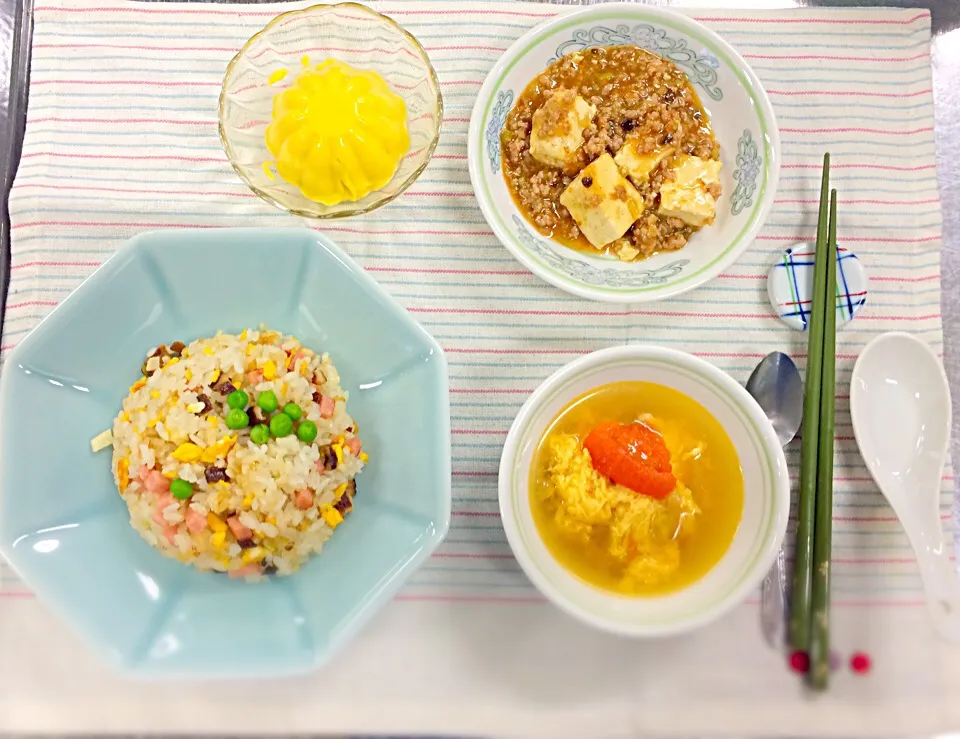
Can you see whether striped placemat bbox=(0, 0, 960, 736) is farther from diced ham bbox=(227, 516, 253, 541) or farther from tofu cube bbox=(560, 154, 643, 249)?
diced ham bbox=(227, 516, 253, 541)

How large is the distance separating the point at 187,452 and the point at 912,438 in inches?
69.4

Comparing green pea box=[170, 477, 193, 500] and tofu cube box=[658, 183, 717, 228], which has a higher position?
tofu cube box=[658, 183, 717, 228]

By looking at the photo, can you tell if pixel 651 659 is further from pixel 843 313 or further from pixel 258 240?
pixel 258 240

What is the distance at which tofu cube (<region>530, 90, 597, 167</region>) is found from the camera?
1.75 m

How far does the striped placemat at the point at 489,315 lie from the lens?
174 cm

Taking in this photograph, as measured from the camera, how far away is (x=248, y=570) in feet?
5.32

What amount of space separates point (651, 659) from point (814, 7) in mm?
1818

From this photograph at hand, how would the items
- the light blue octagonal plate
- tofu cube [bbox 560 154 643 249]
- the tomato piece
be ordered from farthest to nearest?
tofu cube [bbox 560 154 643 249]
the tomato piece
the light blue octagonal plate

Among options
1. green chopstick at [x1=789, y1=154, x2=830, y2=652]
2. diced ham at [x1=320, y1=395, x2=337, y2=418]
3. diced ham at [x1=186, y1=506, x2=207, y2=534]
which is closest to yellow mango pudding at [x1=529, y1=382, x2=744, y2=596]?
green chopstick at [x1=789, y1=154, x2=830, y2=652]

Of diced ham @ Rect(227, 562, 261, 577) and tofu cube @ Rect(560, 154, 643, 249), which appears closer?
diced ham @ Rect(227, 562, 261, 577)

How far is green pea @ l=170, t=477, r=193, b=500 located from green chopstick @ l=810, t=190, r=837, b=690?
147cm

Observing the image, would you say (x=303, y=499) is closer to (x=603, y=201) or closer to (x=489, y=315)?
(x=489, y=315)

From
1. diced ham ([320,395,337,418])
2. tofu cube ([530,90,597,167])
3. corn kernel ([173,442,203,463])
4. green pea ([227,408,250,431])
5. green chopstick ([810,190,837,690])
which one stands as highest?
tofu cube ([530,90,597,167])

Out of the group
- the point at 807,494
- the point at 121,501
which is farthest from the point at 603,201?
the point at 121,501
